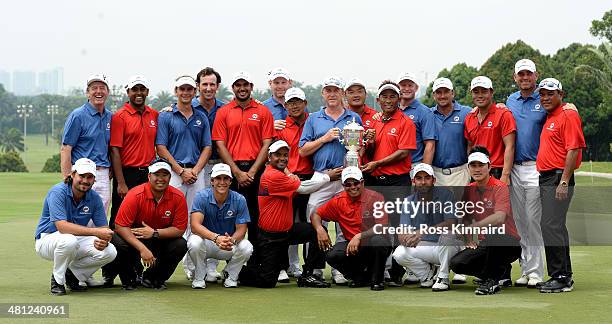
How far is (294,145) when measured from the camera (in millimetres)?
11023

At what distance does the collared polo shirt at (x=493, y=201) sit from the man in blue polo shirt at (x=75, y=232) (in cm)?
373

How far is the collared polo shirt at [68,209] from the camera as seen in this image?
9.63 m

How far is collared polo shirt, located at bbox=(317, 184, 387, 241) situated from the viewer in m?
Answer: 10.2

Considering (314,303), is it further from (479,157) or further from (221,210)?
(479,157)

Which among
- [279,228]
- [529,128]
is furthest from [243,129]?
[529,128]

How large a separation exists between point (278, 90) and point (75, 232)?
125 inches

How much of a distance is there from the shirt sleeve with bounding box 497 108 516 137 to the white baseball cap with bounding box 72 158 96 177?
4.28 metres

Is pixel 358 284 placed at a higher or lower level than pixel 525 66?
lower

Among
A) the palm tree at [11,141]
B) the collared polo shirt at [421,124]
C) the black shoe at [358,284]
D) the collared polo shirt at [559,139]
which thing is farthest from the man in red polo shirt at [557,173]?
the palm tree at [11,141]

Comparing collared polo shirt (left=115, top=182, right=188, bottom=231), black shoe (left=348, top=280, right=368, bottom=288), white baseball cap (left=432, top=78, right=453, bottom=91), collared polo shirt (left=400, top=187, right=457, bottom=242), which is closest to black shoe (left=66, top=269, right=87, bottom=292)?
collared polo shirt (left=115, top=182, right=188, bottom=231)

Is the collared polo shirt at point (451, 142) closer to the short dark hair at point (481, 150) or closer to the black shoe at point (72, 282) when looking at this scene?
the short dark hair at point (481, 150)

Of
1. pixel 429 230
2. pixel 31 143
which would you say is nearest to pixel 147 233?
pixel 429 230

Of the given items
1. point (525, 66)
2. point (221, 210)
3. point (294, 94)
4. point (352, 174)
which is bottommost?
point (221, 210)

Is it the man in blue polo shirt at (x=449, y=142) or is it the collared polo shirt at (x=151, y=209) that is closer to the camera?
the collared polo shirt at (x=151, y=209)
